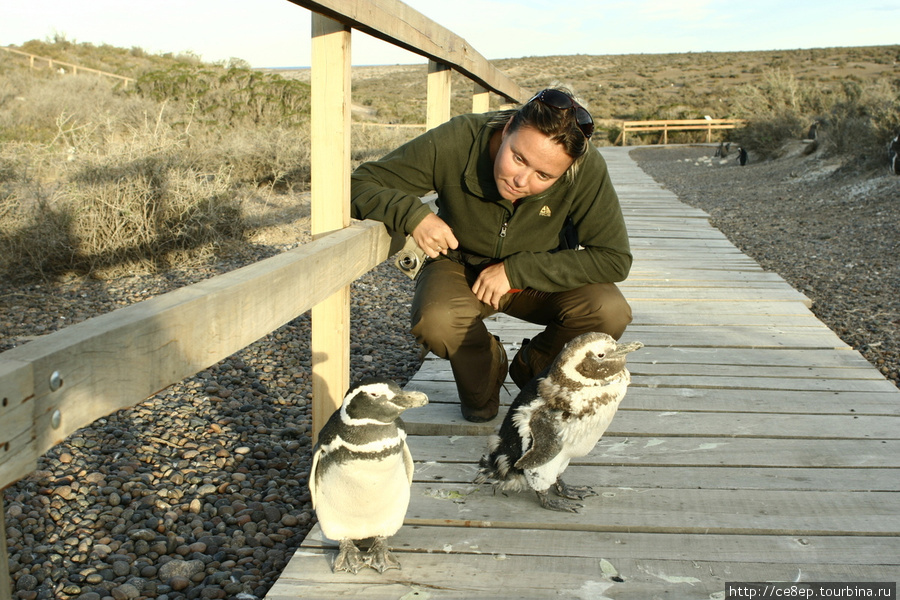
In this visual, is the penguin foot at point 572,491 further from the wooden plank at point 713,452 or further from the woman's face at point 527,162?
the woman's face at point 527,162

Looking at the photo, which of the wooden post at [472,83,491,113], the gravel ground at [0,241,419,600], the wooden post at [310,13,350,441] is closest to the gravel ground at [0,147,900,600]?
the gravel ground at [0,241,419,600]

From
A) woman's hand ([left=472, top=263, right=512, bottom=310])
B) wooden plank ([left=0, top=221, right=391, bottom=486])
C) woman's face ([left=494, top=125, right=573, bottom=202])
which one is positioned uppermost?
woman's face ([left=494, top=125, right=573, bottom=202])

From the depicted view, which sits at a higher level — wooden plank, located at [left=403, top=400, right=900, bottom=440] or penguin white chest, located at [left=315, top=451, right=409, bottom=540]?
penguin white chest, located at [left=315, top=451, right=409, bottom=540]

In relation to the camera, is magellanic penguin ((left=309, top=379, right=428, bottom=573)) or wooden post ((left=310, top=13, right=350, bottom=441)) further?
wooden post ((left=310, top=13, right=350, bottom=441))

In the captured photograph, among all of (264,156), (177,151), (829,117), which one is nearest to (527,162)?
(177,151)

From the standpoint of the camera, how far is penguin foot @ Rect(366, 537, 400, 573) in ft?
6.87

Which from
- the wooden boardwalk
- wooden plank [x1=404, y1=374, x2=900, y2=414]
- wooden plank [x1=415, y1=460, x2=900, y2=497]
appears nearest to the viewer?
the wooden boardwalk

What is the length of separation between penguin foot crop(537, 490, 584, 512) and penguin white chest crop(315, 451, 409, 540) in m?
0.53

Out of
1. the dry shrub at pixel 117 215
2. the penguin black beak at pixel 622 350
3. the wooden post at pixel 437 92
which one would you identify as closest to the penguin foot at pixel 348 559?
the penguin black beak at pixel 622 350

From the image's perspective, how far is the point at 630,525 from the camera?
233 centimetres

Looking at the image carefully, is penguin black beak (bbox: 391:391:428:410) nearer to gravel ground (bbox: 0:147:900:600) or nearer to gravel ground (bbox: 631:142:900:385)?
gravel ground (bbox: 0:147:900:600)

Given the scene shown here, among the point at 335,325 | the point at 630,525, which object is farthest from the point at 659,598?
the point at 335,325

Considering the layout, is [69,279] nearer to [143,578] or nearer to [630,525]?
[143,578]

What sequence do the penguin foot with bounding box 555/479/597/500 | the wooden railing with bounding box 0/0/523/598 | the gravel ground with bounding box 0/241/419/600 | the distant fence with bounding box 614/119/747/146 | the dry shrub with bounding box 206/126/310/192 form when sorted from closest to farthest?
the wooden railing with bounding box 0/0/523/598 → the gravel ground with bounding box 0/241/419/600 → the penguin foot with bounding box 555/479/597/500 → the dry shrub with bounding box 206/126/310/192 → the distant fence with bounding box 614/119/747/146
